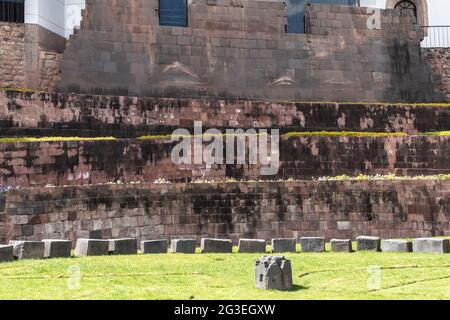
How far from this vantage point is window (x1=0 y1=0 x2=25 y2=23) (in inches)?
1061

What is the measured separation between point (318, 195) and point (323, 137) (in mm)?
2963

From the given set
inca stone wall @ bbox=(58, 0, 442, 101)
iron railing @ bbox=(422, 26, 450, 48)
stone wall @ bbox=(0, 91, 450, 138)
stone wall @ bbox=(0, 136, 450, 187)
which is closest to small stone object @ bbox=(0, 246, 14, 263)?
stone wall @ bbox=(0, 136, 450, 187)

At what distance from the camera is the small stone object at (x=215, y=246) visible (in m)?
14.5

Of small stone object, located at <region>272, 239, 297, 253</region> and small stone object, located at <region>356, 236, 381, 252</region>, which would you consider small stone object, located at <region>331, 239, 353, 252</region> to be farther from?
small stone object, located at <region>272, 239, 297, 253</region>

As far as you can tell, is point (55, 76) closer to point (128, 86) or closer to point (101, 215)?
point (128, 86)

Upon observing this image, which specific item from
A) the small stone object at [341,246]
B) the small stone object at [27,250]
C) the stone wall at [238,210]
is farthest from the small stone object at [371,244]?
the small stone object at [27,250]

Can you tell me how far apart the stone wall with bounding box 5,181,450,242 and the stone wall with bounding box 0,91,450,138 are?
5.27 meters

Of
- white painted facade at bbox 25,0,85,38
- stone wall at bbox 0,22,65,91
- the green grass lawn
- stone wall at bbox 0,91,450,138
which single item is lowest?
the green grass lawn

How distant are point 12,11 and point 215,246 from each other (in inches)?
632

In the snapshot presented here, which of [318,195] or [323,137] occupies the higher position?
[323,137]

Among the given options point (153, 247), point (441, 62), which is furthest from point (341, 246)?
point (441, 62)
